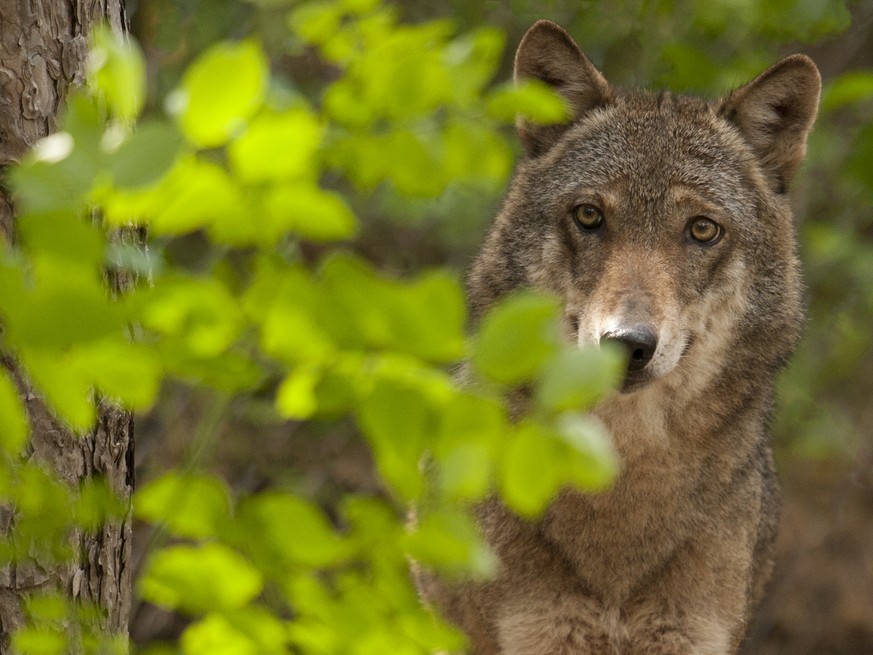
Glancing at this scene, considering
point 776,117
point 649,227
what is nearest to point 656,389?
point 649,227

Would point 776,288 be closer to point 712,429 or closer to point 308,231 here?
point 712,429

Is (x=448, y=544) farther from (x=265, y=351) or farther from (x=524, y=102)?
(x=524, y=102)

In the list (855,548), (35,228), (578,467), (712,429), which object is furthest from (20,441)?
(855,548)

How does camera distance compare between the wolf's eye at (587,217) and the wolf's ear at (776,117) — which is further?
the wolf's ear at (776,117)

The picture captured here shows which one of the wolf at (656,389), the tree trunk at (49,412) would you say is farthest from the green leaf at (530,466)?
the wolf at (656,389)

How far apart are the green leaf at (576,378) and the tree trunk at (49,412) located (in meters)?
1.44

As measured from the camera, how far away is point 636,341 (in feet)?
10.9

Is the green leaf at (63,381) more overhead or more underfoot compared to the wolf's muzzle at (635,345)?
more overhead

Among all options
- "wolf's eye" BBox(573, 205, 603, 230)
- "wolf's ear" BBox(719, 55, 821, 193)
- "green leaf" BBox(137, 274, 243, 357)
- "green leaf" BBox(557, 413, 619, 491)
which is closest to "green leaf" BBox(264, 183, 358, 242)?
"green leaf" BBox(137, 274, 243, 357)

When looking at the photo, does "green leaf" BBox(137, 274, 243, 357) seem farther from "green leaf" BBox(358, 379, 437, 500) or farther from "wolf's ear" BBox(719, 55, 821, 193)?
"wolf's ear" BBox(719, 55, 821, 193)

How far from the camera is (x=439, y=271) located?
4.18 ft

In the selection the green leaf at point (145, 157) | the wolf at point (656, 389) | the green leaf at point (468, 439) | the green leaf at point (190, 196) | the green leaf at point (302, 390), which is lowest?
the wolf at point (656, 389)

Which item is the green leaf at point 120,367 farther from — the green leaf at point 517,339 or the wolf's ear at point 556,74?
the wolf's ear at point 556,74

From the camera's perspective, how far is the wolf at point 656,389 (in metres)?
3.84
